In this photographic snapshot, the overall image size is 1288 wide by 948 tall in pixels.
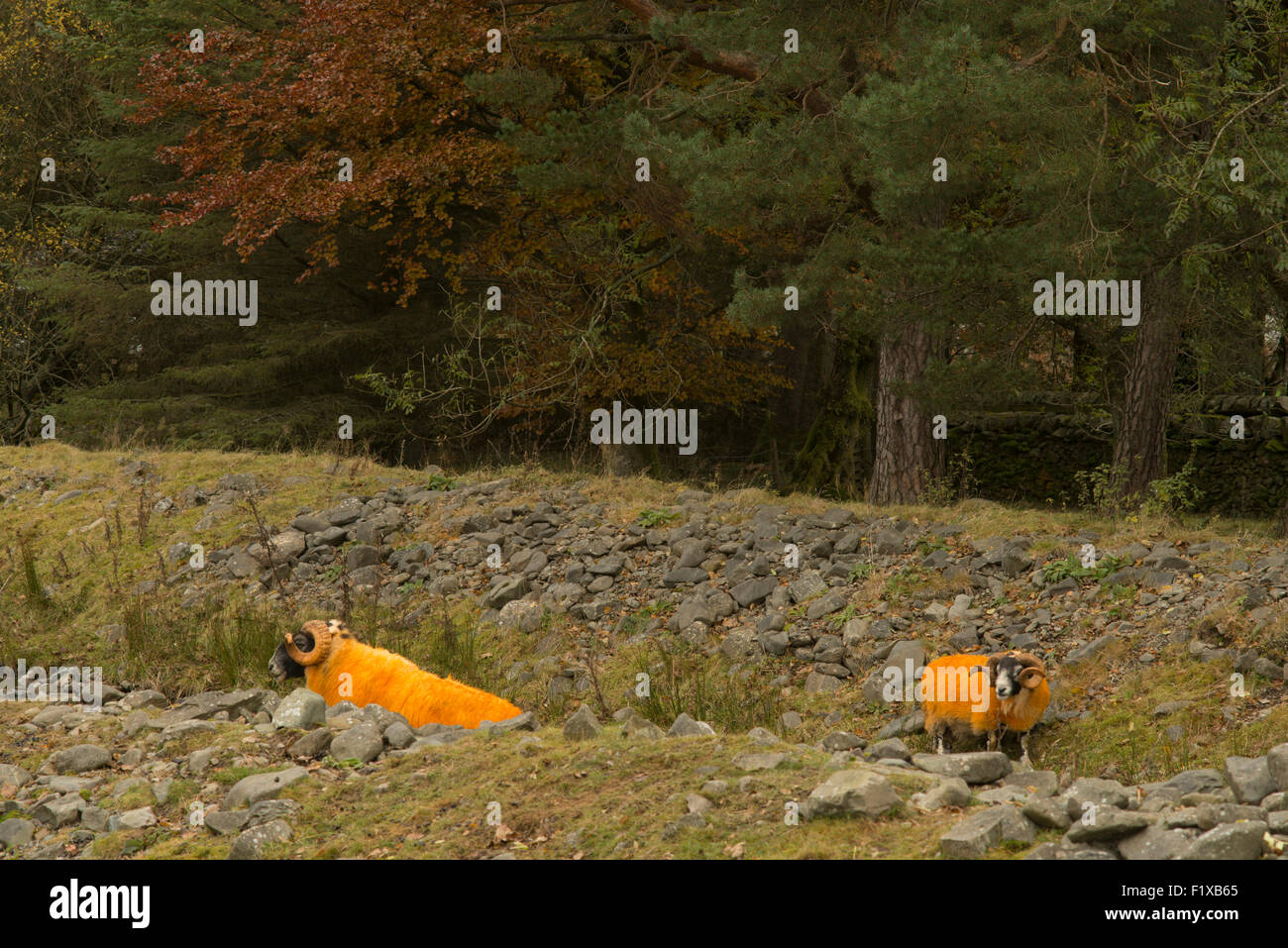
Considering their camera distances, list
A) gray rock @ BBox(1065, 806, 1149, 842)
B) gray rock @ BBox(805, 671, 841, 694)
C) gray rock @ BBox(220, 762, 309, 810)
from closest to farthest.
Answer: gray rock @ BBox(1065, 806, 1149, 842)
gray rock @ BBox(220, 762, 309, 810)
gray rock @ BBox(805, 671, 841, 694)

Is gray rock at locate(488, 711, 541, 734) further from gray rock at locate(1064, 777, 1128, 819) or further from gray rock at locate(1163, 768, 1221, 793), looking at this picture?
gray rock at locate(1163, 768, 1221, 793)

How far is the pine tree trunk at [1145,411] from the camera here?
1071cm

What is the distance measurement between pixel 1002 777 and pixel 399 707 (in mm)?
3055

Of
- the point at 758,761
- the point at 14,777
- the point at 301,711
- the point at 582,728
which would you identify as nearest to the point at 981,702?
the point at 758,761

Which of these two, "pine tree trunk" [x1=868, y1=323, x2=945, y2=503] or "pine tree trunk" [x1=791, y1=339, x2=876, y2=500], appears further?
"pine tree trunk" [x1=791, y1=339, x2=876, y2=500]

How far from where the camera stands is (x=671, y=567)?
8789mm

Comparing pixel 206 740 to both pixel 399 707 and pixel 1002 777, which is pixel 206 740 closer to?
pixel 399 707

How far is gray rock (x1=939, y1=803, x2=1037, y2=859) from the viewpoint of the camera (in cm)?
338

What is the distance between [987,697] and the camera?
5.73 meters

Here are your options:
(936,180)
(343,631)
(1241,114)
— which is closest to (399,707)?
(343,631)

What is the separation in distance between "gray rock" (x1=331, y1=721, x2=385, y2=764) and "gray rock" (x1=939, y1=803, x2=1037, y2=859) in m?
2.44

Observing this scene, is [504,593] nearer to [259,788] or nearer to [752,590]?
[752,590]

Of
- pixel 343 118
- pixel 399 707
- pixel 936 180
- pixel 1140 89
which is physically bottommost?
pixel 399 707

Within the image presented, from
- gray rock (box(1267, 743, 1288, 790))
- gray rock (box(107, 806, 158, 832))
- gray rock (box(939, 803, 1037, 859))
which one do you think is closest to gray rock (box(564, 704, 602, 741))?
gray rock (box(107, 806, 158, 832))
